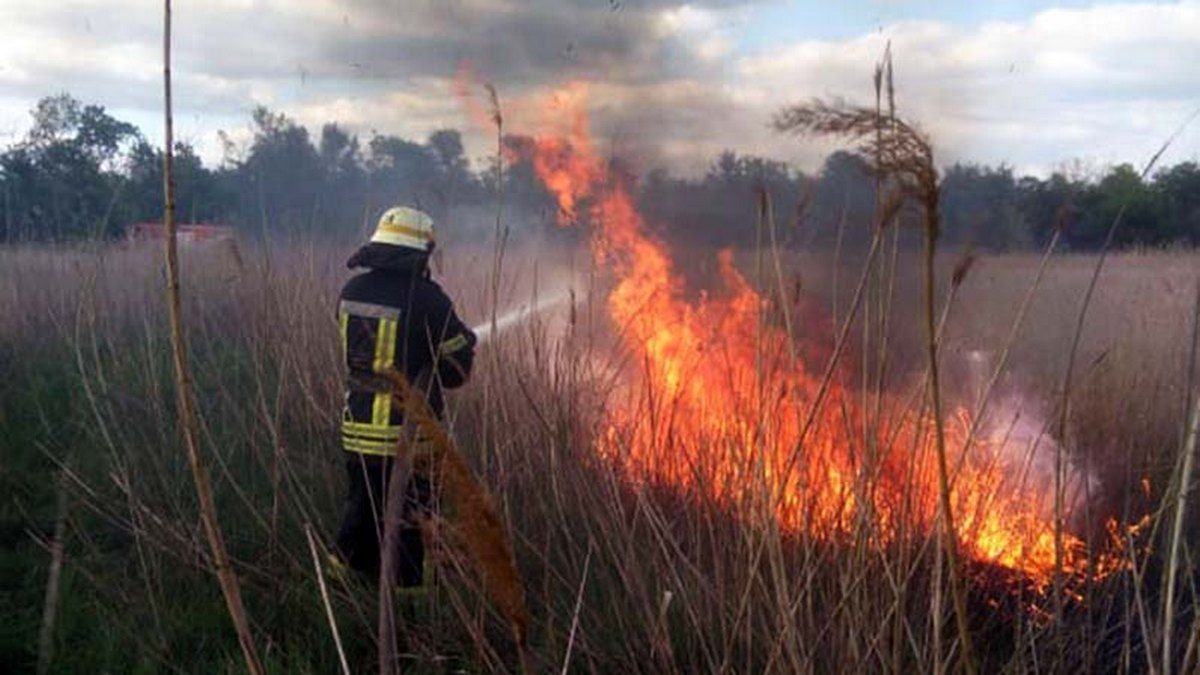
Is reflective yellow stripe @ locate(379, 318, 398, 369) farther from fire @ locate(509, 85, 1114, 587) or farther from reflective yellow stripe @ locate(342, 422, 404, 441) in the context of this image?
fire @ locate(509, 85, 1114, 587)

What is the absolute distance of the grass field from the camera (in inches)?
108

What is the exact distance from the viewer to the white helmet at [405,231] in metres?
5.16

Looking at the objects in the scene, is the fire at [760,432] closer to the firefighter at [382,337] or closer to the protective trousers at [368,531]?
the firefighter at [382,337]

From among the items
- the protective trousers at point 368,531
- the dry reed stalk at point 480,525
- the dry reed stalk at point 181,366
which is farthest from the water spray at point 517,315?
the dry reed stalk at point 480,525

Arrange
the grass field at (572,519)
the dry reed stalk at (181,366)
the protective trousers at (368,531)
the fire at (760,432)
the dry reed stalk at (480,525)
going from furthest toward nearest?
the protective trousers at (368,531)
the grass field at (572,519)
the fire at (760,432)
the dry reed stalk at (181,366)
the dry reed stalk at (480,525)

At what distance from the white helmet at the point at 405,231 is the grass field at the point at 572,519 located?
0.61 m

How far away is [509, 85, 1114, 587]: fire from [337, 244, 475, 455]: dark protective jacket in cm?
83

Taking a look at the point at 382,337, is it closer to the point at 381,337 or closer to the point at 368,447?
the point at 381,337

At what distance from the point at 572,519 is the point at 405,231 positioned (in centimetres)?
171

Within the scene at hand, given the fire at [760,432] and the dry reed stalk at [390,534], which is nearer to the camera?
the dry reed stalk at [390,534]

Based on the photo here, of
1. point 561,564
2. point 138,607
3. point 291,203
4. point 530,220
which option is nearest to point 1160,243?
point 530,220

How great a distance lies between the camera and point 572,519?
13.5ft

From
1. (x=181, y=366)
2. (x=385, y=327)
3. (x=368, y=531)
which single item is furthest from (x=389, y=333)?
(x=181, y=366)

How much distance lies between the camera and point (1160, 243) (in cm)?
1238
